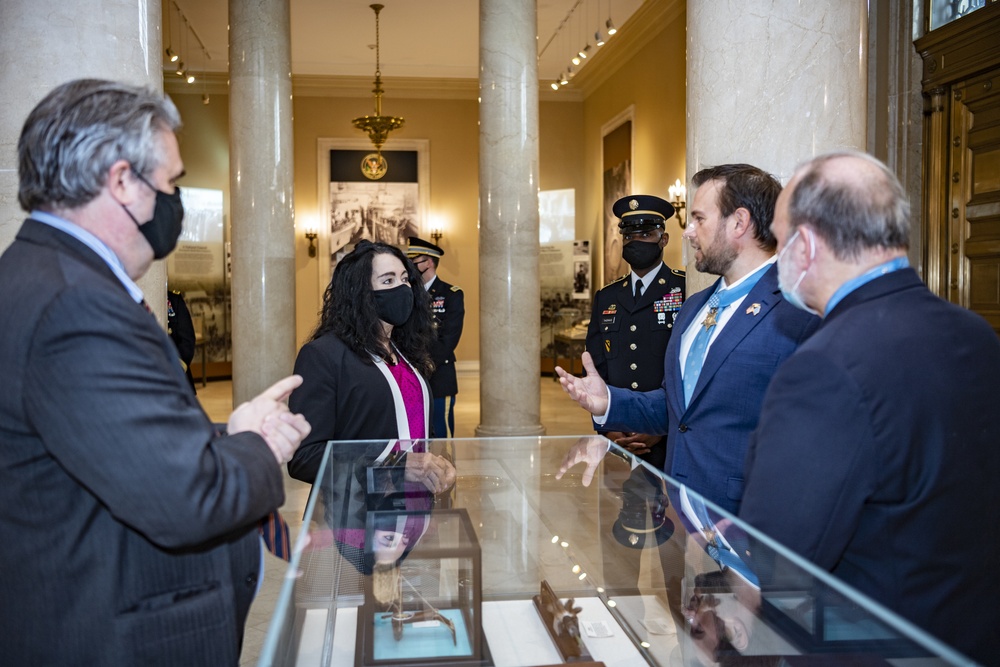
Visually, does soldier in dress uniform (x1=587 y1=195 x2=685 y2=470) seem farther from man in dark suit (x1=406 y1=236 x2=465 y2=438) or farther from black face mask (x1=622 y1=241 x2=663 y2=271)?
man in dark suit (x1=406 y1=236 x2=465 y2=438)

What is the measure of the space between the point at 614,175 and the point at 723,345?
12.4 meters

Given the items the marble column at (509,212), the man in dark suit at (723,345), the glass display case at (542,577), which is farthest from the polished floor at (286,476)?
the man in dark suit at (723,345)

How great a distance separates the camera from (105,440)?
4.40 ft

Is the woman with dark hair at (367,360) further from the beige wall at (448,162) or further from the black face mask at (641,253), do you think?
the beige wall at (448,162)

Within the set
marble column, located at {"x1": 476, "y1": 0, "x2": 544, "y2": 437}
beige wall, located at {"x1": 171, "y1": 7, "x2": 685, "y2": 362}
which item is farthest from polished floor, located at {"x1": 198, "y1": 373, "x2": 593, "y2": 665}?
beige wall, located at {"x1": 171, "y1": 7, "x2": 685, "y2": 362}

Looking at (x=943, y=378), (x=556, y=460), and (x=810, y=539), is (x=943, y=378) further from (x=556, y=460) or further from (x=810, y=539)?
(x=556, y=460)

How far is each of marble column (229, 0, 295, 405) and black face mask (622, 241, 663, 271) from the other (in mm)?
4590

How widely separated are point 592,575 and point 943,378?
910 mm

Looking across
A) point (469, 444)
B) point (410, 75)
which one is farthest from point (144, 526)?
point (410, 75)

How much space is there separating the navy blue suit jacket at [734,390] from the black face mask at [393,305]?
1085 mm

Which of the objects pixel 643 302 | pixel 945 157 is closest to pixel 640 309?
pixel 643 302

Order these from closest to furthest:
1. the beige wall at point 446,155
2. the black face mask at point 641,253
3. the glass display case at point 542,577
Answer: the glass display case at point 542,577
the black face mask at point 641,253
the beige wall at point 446,155

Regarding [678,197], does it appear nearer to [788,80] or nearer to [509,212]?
[509,212]

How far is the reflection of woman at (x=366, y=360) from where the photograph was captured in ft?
9.48
